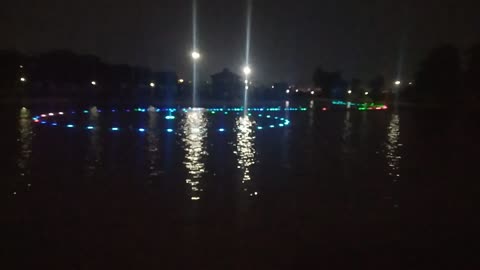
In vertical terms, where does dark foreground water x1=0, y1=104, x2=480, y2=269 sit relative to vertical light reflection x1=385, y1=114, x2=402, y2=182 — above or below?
below

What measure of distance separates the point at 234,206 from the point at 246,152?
5697 millimetres

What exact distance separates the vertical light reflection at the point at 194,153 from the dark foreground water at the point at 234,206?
4cm

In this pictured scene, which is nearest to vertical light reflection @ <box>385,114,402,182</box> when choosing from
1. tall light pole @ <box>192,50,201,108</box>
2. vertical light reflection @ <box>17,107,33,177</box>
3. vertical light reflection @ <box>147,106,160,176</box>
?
vertical light reflection @ <box>147,106,160,176</box>

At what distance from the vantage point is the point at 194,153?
12617mm

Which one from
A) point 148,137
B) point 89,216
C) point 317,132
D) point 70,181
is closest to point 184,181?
point 70,181

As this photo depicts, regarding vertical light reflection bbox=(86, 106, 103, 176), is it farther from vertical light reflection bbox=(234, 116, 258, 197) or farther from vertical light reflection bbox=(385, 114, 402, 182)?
vertical light reflection bbox=(385, 114, 402, 182)

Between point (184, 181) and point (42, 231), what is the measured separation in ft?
11.0

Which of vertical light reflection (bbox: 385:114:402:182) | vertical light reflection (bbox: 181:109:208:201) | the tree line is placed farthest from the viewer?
the tree line

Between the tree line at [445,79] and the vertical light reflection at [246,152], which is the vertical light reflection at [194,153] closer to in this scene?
the vertical light reflection at [246,152]

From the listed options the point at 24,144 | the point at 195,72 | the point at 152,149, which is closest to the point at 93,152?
the point at 152,149

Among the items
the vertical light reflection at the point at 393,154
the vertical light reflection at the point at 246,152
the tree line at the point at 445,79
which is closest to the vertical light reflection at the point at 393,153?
the vertical light reflection at the point at 393,154

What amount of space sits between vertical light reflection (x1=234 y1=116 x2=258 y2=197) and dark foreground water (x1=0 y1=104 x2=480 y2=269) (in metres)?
0.07

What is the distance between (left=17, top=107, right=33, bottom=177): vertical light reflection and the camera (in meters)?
10.2

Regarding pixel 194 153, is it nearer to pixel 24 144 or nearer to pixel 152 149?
pixel 152 149
